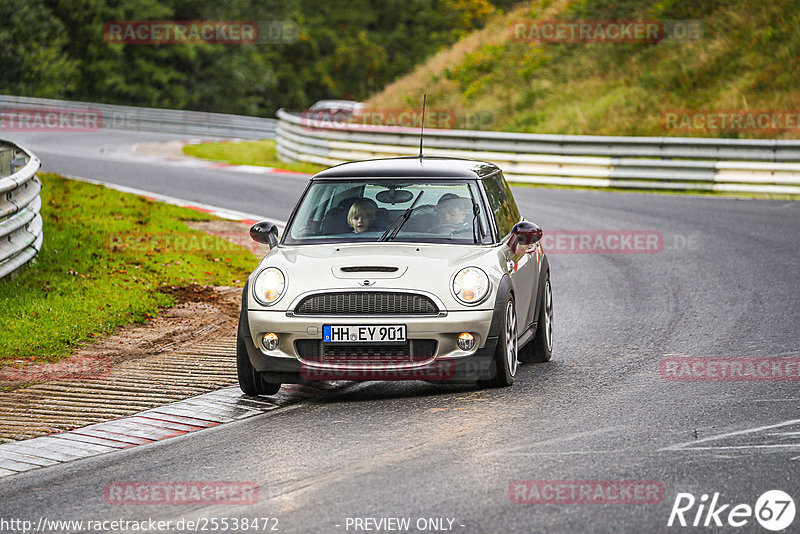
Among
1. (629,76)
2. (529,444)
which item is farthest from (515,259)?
(629,76)

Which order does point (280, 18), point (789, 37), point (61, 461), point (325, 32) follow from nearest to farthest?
point (61, 461) → point (789, 37) → point (280, 18) → point (325, 32)

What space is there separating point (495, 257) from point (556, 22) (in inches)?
1225

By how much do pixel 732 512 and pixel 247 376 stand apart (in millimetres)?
3787

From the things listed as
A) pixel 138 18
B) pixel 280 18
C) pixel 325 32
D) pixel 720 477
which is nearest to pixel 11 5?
pixel 138 18

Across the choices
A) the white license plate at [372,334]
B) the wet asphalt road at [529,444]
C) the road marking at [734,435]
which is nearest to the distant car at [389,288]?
the white license plate at [372,334]

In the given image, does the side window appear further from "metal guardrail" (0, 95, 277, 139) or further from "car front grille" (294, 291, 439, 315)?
"metal guardrail" (0, 95, 277, 139)

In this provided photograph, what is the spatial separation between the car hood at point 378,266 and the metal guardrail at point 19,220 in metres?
3.84

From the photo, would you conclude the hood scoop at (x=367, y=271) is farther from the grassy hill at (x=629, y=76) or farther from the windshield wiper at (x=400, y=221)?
the grassy hill at (x=629, y=76)

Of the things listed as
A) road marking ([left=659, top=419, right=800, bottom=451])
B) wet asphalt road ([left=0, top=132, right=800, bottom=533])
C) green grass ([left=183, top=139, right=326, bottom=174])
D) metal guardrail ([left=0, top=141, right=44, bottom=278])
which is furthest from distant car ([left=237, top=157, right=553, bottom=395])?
green grass ([left=183, top=139, right=326, bottom=174])

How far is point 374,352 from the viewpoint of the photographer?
7664mm

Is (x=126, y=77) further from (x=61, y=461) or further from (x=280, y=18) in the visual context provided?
(x=61, y=461)

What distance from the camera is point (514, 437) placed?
6.70 meters

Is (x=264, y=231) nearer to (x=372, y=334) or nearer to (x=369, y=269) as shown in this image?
(x=369, y=269)

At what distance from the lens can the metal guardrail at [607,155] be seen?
22.1 m
